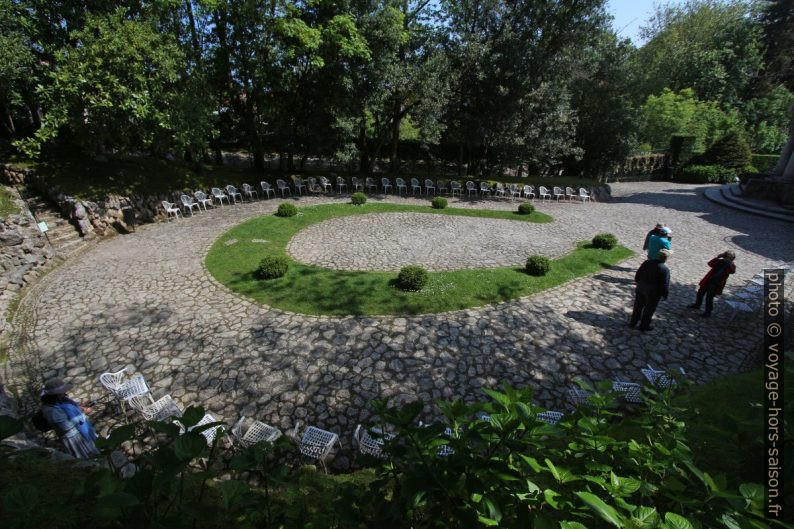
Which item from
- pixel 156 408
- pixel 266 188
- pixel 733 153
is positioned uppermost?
pixel 733 153

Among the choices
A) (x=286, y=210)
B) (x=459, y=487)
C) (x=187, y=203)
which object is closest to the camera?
(x=459, y=487)

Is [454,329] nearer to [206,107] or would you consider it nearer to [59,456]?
[59,456]

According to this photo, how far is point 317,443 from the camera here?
5859 mm

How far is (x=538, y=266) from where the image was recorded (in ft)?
41.2

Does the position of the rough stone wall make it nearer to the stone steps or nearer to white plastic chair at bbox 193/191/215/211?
white plastic chair at bbox 193/191/215/211

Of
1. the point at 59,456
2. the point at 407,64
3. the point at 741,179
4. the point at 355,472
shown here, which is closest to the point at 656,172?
the point at 741,179

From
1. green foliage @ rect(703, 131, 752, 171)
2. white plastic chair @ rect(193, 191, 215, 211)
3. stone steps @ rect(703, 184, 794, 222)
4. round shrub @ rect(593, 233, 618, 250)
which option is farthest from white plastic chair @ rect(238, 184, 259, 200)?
green foliage @ rect(703, 131, 752, 171)

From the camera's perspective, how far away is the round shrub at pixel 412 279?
443 inches

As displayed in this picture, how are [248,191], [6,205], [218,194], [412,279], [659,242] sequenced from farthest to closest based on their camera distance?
1. [248,191]
2. [218,194]
3. [6,205]
4. [412,279]
5. [659,242]

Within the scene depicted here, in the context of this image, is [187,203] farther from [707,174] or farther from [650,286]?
[707,174]

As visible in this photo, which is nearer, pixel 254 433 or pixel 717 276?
pixel 254 433

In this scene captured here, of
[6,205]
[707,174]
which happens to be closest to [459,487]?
[6,205]

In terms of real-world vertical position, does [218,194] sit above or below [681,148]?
below

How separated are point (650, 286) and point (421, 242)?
9.01m
